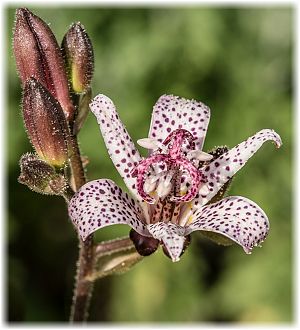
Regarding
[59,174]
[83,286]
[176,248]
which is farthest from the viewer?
[83,286]

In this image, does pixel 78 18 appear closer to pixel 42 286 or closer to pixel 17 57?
pixel 42 286

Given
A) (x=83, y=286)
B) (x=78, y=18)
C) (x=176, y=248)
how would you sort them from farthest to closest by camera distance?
(x=78, y=18) → (x=83, y=286) → (x=176, y=248)

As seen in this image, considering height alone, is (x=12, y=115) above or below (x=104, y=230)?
above

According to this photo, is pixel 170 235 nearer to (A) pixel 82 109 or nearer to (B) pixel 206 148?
(A) pixel 82 109

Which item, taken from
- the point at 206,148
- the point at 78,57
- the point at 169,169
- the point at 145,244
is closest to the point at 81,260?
the point at 145,244

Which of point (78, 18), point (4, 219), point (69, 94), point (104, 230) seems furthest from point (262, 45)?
point (69, 94)

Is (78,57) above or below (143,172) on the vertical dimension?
above
